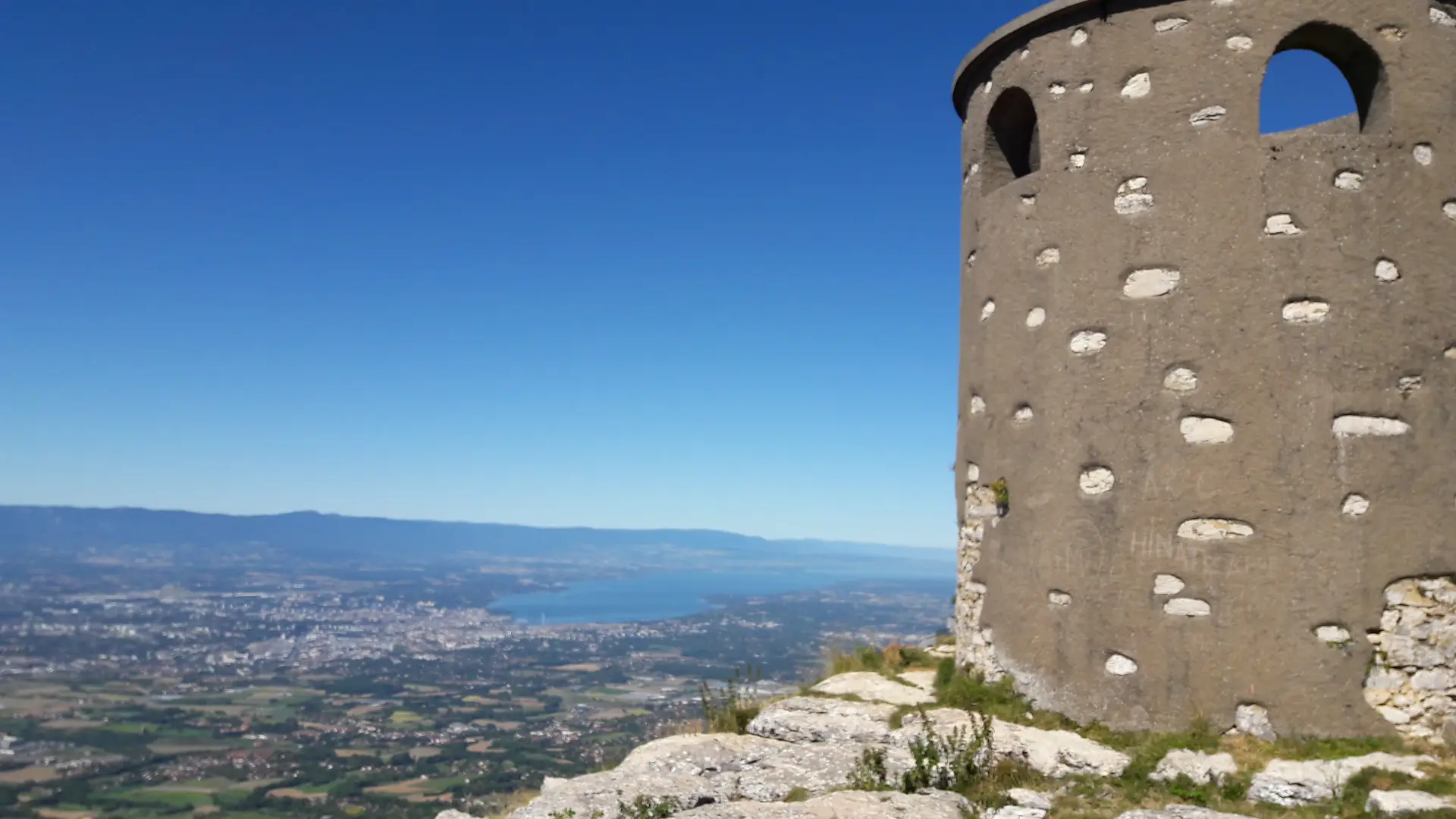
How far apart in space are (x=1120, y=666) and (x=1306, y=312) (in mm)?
3038

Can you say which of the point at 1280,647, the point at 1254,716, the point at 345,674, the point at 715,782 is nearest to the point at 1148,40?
the point at 1280,647

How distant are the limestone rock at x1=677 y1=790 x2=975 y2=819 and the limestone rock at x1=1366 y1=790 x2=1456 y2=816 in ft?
7.97

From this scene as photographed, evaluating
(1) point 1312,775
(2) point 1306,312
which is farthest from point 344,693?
(2) point 1306,312

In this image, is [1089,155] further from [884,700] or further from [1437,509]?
[884,700]

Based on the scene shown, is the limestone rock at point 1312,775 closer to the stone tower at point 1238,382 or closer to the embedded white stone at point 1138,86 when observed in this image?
the stone tower at point 1238,382

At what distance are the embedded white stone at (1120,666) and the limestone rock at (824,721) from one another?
1.82 metres

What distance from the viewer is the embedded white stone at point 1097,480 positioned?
7.77m

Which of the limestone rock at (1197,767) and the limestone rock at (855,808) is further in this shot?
the limestone rock at (1197,767)

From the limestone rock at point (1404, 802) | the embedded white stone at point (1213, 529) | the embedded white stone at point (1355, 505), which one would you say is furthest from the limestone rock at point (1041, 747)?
the embedded white stone at point (1355, 505)

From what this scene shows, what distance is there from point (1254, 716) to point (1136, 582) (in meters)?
1.21

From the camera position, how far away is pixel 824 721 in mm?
8273

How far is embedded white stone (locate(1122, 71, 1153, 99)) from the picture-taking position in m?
7.91

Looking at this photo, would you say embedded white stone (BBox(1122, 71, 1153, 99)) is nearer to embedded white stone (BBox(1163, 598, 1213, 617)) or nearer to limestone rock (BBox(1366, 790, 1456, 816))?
embedded white stone (BBox(1163, 598, 1213, 617))

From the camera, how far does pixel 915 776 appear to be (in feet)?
22.2
